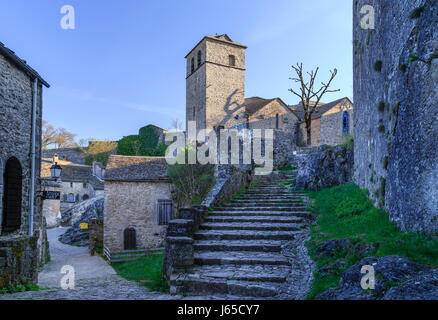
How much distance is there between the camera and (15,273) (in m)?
6.50

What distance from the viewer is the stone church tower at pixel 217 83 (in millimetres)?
31031

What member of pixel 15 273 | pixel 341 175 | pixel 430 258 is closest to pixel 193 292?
pixel 430 258

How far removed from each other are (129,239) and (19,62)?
1204cm

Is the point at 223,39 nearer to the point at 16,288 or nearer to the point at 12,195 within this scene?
the point at 12,195

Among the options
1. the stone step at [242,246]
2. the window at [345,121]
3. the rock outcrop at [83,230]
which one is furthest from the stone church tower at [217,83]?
the stone step at [242,246]

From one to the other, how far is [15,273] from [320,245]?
20.8ft

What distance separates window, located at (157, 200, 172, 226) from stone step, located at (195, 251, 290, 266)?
12.7 metres

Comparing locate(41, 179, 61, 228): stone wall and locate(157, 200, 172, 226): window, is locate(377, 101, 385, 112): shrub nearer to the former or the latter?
locate(157, 200, 172, 226): window

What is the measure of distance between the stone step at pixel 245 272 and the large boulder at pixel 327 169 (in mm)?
7382

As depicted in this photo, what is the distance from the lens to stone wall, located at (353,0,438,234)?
4227 millimetres

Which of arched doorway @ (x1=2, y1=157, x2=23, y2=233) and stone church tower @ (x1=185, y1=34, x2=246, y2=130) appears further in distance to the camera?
stone church tower @ (x1=185, y1=34, x2=246, y2=130)

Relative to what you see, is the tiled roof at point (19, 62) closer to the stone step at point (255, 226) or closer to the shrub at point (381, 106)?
the stone step at point (255, 226)

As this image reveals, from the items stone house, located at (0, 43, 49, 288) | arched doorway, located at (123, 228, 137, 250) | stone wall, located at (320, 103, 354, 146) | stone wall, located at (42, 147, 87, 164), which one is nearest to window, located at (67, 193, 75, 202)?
stone wall, located at (42, 147, 87, 164)

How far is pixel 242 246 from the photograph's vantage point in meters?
6.80
